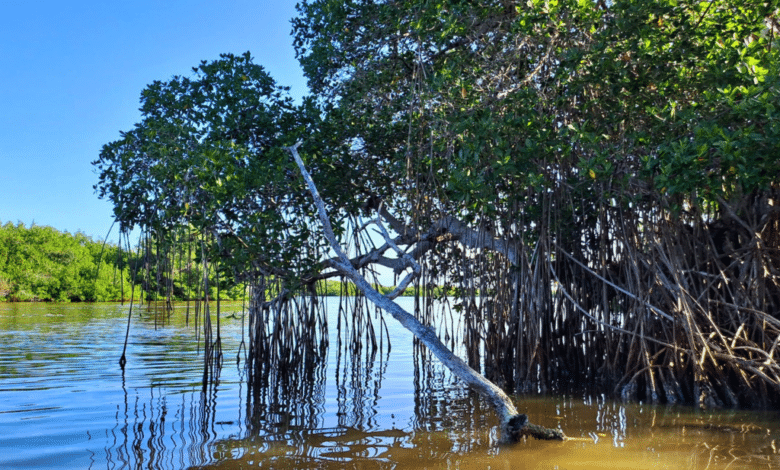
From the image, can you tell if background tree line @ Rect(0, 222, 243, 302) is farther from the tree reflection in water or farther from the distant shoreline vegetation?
the tree reflection in water

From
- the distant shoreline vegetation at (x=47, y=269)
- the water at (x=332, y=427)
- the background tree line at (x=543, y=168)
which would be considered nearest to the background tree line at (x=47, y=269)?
the distant shoreline vegetation at (x=47, y=269)

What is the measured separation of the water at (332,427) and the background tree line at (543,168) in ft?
2.04

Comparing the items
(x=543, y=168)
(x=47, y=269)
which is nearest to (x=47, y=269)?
(x=47, y=269)

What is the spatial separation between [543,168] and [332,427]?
2450 millimetres

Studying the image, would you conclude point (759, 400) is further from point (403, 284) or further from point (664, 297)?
point (403, 284)

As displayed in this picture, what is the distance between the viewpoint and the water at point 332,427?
134 inches

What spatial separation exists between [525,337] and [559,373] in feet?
1.84

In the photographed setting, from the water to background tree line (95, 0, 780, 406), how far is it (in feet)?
2.04

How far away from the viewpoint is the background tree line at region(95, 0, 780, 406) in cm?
398

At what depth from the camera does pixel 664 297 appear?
4730 millimetres

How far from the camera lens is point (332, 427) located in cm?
442

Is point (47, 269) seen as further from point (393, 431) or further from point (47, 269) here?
point (393, 431)

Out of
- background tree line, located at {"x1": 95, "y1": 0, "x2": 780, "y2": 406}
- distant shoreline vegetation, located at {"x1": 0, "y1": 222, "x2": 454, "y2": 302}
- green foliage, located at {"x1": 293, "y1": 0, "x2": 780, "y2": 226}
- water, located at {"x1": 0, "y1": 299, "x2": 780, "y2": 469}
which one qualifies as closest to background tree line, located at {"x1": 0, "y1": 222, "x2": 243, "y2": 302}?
distant shoreline vegetation, located at {"x1": 0, "y1": 222, "x2": 454, "y2": 302}

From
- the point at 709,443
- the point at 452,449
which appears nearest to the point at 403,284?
the point at 452,449
